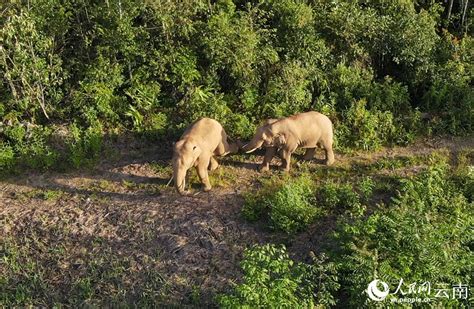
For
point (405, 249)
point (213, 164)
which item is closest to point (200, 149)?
point (213, 164)

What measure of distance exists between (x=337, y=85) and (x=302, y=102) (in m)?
1.19

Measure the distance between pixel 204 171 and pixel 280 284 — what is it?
4044 mm

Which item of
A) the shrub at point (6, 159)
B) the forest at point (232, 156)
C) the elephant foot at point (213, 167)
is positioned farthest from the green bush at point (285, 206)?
the shrub at point (6, 159)

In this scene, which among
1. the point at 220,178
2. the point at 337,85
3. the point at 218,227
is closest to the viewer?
the point at 218,227

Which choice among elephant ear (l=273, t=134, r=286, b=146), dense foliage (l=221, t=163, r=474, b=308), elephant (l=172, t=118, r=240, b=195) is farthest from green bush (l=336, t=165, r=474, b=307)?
elephant (l=172, t=118, r=240, b=195)

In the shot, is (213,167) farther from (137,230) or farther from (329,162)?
(329,162)

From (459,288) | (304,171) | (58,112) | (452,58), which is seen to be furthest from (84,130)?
(452,58)

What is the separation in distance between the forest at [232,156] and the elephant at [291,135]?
51cm

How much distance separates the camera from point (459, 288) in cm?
877

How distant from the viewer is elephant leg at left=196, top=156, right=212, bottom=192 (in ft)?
38.3

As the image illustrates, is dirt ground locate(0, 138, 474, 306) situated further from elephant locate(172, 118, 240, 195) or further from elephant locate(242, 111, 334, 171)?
elephant locate(242, 111, 334, 171)

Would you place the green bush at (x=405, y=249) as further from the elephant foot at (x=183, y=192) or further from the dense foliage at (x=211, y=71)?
the dense foliage at (x=211, y=71)

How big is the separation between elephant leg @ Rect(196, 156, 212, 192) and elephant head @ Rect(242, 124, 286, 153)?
113cm

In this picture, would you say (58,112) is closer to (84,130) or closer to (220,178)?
(84,130)
